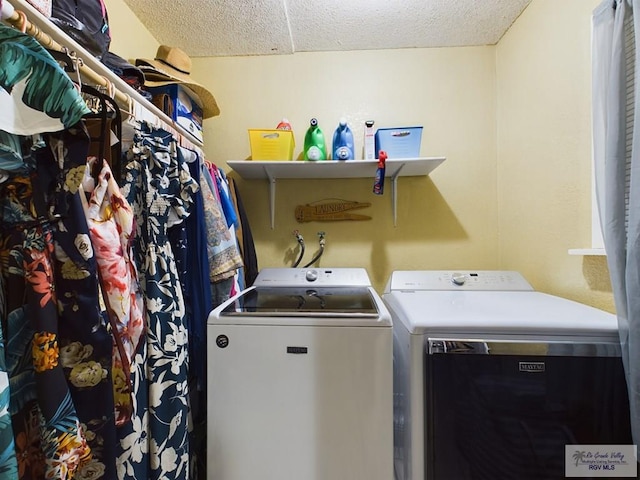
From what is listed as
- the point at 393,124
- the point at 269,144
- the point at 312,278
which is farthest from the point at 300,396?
the point at 393,124

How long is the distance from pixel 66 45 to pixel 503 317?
5.10 feet

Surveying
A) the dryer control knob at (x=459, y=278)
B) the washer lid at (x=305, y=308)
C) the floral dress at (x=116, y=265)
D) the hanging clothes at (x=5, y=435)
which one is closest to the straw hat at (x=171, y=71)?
the floral dress at (x=116, y=265)

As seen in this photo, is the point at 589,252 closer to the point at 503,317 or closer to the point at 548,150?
the point at 503,317

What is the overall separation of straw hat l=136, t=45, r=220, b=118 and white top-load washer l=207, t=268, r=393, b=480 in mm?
1133

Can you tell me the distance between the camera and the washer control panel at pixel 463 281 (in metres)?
1.60

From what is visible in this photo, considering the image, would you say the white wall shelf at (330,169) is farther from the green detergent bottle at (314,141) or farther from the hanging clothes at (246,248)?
the hanging clothes at (246,248)

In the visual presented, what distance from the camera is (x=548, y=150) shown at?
4.93 ft

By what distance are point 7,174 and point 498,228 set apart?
2255 mm

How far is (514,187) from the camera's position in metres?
1.80

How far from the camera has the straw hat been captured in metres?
1.42

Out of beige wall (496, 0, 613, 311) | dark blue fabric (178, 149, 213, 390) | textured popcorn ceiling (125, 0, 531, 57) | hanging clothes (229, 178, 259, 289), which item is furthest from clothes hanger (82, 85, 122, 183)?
beige wall (496, 0, 613, 311)

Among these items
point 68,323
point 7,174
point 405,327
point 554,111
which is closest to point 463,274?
point 405,327

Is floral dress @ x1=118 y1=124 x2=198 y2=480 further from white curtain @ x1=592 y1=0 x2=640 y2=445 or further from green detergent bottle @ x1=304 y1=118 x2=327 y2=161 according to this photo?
white curtain @ x1=592 y1=0 x2=640 y2=445

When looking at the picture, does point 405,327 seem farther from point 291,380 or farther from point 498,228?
point 498,228
